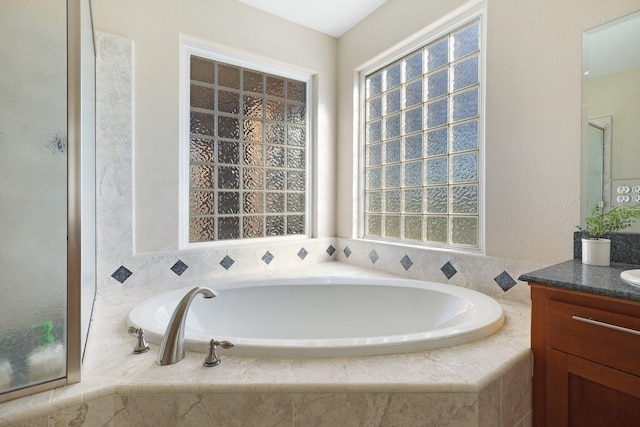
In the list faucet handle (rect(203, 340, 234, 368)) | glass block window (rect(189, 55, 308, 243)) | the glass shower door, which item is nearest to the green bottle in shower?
the glass shower door

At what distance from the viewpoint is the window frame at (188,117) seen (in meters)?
2.17

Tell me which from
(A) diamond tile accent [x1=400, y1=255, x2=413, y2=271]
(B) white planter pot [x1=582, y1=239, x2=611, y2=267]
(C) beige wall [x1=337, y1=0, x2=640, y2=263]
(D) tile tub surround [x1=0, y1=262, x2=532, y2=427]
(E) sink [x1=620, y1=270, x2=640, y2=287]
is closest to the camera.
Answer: (D) tile tub surround [x1=0, y1=262, x2=532, y2=427]

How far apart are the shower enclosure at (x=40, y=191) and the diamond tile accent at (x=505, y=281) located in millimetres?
1843

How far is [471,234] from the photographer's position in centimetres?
196

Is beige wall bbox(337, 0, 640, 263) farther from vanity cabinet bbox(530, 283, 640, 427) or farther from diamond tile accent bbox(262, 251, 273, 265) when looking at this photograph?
diamond tile accent bbox(262, 251, 273, 265)

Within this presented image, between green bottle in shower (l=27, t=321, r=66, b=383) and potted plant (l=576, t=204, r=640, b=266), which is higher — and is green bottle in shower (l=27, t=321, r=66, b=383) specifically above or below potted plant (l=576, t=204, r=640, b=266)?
below

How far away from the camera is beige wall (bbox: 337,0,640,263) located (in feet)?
4.86

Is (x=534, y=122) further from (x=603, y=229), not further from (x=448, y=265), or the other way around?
(x=448, y=265)

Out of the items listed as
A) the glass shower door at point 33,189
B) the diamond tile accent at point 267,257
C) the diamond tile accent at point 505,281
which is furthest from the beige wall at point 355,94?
the glass shower door at point 33,189

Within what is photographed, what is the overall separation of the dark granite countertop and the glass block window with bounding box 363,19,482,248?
68cm

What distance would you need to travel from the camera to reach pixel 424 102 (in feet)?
7.32

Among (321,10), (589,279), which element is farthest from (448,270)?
(321,10)

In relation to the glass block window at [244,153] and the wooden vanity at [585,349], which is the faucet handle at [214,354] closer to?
the wooden vanity at [585,349]

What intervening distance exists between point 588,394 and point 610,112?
113cm
